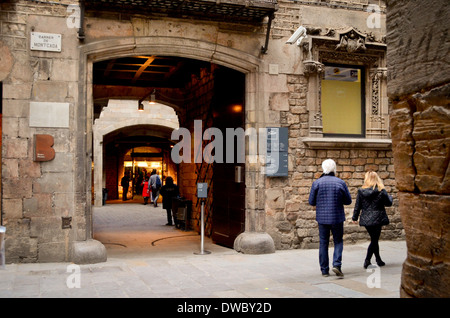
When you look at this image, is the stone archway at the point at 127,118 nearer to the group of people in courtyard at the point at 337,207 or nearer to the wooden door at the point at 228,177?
the wooden door at the point at 228,177

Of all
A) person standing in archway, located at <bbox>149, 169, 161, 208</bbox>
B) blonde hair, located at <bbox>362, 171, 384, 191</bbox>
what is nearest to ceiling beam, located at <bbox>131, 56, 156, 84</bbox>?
blonde hair, located at <bbox>362, 171, 384, 191</bbox>

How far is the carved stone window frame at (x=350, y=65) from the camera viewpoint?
9.15 m

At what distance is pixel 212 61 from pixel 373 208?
3864mm

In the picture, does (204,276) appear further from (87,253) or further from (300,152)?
(300,152)

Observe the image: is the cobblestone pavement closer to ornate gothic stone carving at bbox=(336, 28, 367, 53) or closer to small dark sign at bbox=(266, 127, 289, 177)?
small dark sign at bbox=(266, 127, 289, 177)

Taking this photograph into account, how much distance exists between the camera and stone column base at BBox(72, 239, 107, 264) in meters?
7.59

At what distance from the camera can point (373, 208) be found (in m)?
7.02

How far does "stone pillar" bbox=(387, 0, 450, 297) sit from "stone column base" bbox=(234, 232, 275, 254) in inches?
239

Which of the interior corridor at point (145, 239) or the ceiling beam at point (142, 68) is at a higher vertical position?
the ceiling beam at point (142, 68)

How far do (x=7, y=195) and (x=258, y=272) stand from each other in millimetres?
4047

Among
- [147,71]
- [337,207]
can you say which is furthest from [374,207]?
[147,71]

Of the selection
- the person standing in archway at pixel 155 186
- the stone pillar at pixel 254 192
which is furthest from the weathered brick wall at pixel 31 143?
the person standing in archway at pixel 155 186

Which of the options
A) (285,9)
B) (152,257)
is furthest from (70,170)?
(285,9)

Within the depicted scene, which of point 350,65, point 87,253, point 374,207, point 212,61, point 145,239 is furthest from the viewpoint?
point 145,239
